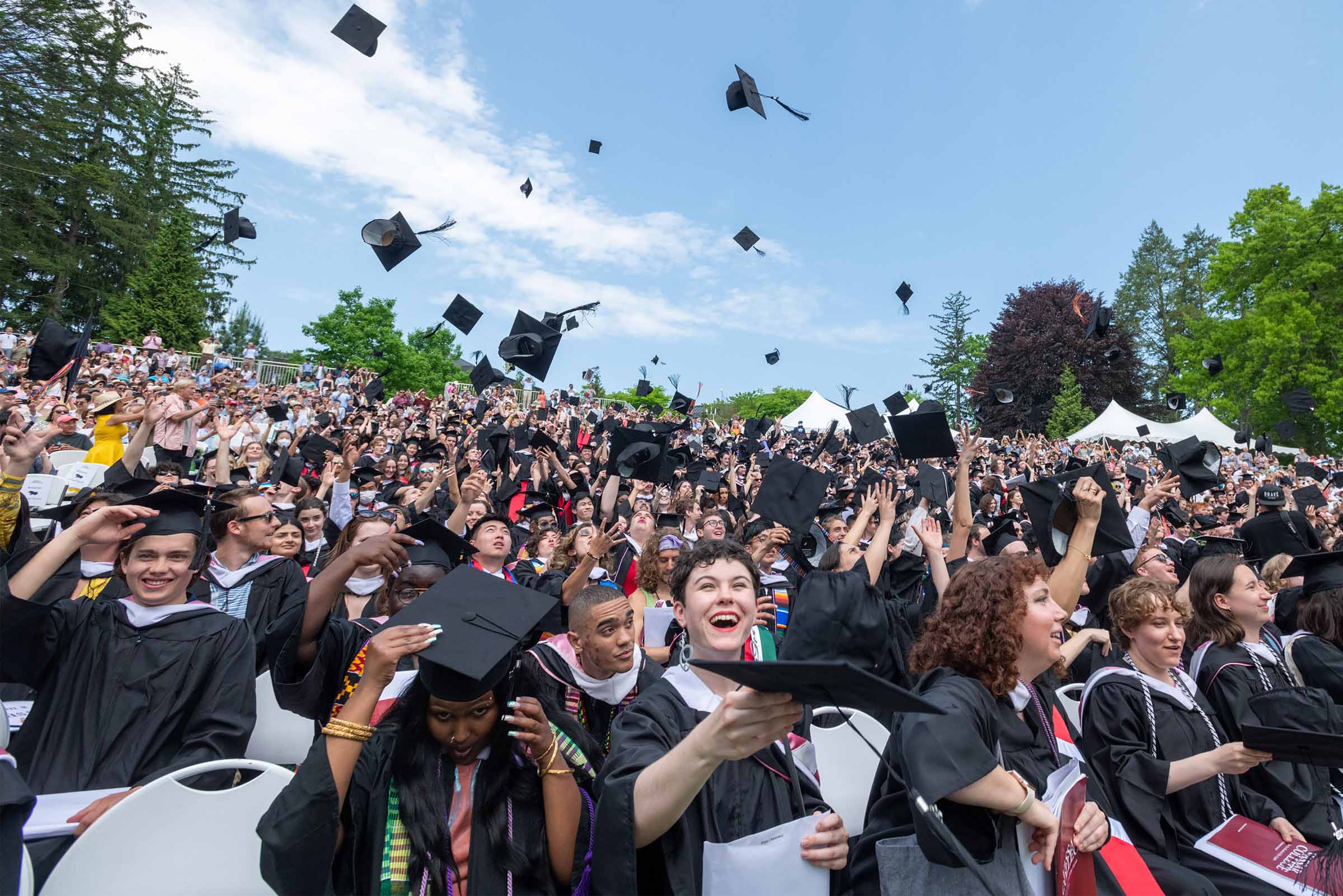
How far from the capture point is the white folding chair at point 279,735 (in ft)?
10.9

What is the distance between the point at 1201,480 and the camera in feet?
21.7

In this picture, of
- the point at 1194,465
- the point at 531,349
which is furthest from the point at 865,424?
the point at 531,349

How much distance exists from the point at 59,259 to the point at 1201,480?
135 ft

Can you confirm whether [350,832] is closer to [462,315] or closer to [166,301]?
[462,315]

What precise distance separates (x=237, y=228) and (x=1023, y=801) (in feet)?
49.5

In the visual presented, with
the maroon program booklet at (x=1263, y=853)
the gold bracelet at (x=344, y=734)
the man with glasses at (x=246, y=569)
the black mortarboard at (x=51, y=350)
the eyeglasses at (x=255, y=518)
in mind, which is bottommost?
the maroon program booklet at (x=1263, y=853)

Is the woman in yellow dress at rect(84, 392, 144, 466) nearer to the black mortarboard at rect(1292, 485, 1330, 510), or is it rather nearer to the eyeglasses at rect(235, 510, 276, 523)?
the eyeglasses at rect(235, 510, 276, 523)

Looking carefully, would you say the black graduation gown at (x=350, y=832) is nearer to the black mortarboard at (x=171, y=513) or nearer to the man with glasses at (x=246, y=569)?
the black mortarboard at (x=171, y=513)

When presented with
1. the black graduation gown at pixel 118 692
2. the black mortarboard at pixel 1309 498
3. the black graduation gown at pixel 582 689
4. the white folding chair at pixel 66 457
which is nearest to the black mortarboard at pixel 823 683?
the black graduation gown at pixel 582 689

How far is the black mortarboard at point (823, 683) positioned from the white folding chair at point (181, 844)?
170 centimetres

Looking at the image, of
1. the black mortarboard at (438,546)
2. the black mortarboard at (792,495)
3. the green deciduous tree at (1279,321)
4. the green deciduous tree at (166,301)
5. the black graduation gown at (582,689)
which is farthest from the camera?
the green deciduous tree at (166,301)

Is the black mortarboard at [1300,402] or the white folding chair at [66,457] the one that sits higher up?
the black mortarboard at [1300,402]

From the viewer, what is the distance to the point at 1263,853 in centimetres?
267

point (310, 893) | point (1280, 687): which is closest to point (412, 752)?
point (310, 893)
